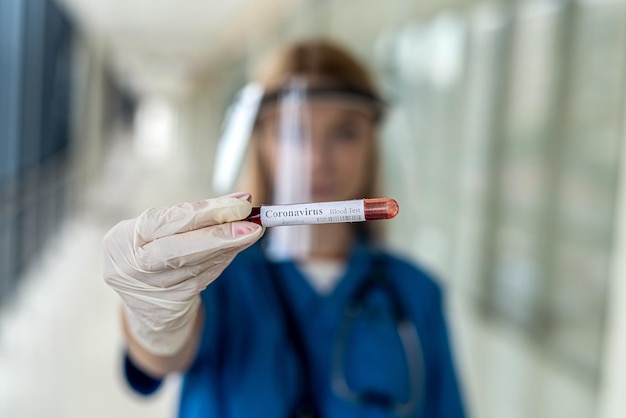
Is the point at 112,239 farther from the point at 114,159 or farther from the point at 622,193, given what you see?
the point at 114,159

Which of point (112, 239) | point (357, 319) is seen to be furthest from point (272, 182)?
point (112, 239)

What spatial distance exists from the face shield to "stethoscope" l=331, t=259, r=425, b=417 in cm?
17

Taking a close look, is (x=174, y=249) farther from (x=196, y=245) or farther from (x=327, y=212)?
(x=327, y=212)

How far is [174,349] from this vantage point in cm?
57

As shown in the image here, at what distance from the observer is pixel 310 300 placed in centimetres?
82

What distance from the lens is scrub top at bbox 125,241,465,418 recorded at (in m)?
0.74

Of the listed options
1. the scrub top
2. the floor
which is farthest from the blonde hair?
the floor

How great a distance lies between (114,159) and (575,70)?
4.70m

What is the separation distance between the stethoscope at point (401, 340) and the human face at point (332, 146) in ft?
0.54

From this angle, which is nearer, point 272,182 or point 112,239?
point 112,239

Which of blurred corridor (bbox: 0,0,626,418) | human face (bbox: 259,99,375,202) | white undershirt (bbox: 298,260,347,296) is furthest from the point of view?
blurred corridor (bbox: 0,0,626,418)

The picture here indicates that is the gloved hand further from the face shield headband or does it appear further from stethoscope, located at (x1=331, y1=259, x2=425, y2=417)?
stethoscope, located at (x1=331, y1=259, x2=425, y2=417)

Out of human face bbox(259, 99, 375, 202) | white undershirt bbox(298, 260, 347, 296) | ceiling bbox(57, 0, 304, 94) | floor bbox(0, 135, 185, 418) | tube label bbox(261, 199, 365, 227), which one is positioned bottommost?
floor bbox(0, 135, 185, 418)

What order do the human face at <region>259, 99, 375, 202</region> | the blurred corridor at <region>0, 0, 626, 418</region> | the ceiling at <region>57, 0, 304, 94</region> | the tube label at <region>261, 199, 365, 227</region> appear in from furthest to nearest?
the ceiling at <region>57, 0, 304, 94</region>, the blurred corridor at <region>0, 0, 626, 418</region>, the human face at <region>259, 99, 375, 202</region>, the tube label at <region>261, 199, 365, 227</region>
